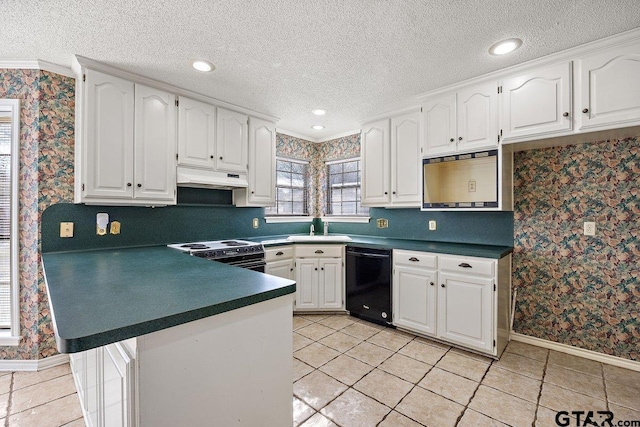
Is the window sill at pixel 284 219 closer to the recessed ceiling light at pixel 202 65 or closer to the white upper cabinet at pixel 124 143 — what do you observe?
the white upper cabinet at pixel 124 143

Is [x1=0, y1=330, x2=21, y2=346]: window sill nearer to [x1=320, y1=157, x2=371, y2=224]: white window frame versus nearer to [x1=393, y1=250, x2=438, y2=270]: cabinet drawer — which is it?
[x1=393, y1=250, x2=438, y2=270]: cabinet drawer

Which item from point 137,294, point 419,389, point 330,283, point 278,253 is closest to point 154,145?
point 278,253

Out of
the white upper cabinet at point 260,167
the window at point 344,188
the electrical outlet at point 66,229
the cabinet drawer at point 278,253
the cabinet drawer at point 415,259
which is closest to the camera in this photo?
the electrical outlet at point 66,229

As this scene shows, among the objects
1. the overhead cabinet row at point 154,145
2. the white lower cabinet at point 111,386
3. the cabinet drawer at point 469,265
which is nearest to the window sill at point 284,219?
the overhead cabinet row at point 154,145

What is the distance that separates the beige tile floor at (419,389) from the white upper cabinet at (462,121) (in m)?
1.90

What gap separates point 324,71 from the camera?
249 cm

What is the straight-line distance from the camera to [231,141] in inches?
129

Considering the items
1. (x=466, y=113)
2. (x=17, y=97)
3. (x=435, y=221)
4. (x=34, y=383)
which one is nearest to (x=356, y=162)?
(x=435, y=221)

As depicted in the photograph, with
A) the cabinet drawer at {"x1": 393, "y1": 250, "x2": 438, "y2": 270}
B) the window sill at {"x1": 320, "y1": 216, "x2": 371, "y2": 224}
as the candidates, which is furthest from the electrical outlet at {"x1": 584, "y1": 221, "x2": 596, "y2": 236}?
the window sill at {"x1": 320, "y1": 216, "x2": 371, "y2": 224}

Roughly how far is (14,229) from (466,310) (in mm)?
3862

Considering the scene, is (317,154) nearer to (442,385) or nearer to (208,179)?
(208,179)

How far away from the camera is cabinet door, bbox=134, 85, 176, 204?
2.59 metres

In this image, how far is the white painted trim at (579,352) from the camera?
7.64 ft

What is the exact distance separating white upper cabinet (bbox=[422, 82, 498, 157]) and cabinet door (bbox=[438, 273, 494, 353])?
1.23 metres
